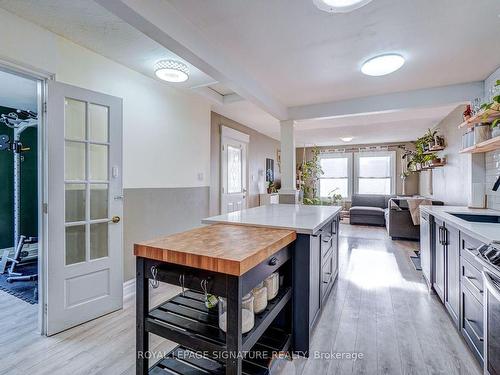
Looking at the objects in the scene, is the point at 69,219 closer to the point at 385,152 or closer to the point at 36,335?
the point at 36,335

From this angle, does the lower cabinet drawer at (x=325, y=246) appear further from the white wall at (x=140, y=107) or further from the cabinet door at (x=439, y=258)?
the white wall at (x=140, y=107)

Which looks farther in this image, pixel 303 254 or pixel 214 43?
pixel 214 43

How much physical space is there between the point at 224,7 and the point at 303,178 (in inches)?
263

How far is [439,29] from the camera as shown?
1978 millimetres

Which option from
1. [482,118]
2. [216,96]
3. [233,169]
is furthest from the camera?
[233,169]

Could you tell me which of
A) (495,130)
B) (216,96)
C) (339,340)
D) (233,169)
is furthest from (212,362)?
(233,169)

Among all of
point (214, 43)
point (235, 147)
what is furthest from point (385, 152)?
point (214, 43)

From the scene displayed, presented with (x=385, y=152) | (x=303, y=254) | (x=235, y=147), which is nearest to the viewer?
(x=303, y=254)

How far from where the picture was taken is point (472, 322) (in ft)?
5.43

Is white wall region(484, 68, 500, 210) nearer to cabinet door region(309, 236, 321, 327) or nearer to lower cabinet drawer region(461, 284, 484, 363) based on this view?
lower cabinet drawer region(461, 284, 484, 363)

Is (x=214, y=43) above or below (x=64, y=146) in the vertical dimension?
above

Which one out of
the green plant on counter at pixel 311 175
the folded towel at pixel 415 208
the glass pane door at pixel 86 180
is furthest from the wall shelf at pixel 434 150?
the glass pane door at pixel 86 180

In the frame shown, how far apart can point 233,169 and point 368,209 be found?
394 centimetres

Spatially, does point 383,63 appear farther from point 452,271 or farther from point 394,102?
point 452,271
